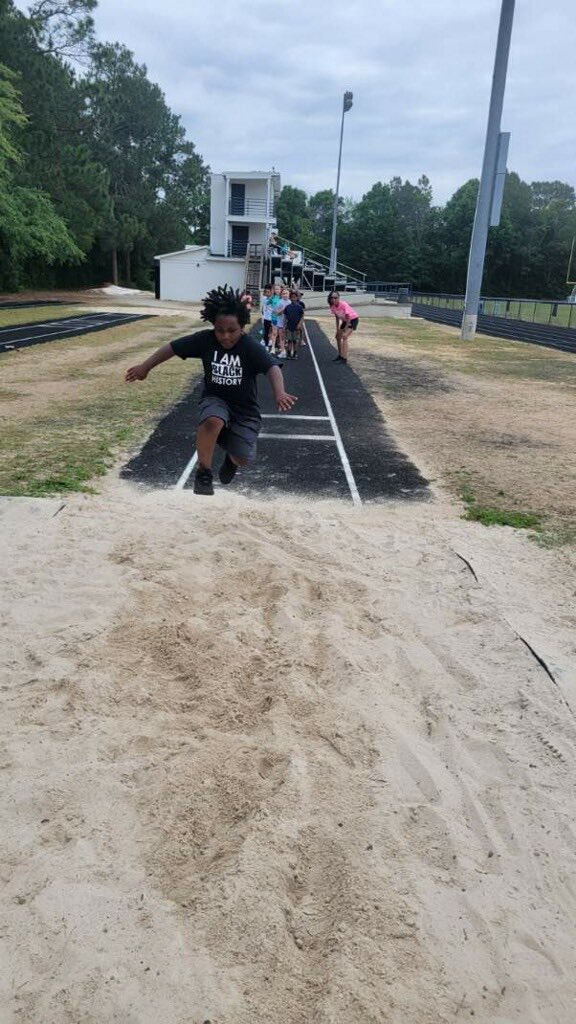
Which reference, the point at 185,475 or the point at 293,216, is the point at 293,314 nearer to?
the point at 185,475

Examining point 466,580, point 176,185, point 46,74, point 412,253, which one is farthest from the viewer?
point 412,253

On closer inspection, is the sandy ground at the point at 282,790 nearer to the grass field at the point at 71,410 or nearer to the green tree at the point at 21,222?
the grass field at the point at 71,410

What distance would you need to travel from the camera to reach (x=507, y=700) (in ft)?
12.8

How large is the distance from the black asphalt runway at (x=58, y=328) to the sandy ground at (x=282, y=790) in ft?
52.1

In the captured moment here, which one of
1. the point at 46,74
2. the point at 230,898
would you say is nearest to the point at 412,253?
the point at 46,74

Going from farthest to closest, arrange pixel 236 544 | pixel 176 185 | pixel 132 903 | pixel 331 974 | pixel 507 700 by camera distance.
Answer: pixel 176 185, pixel 236 544, pixel 507 700, pixel 132 903, pixel 331 974

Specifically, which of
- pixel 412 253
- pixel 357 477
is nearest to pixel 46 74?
pixel 357 477

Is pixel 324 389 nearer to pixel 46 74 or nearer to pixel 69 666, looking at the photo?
pixel 69 666

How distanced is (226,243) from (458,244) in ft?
143

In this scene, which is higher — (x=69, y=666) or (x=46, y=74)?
(x=46, y=74)

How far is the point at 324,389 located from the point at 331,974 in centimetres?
1291

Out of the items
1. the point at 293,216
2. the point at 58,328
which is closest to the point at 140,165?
the point at 293,216

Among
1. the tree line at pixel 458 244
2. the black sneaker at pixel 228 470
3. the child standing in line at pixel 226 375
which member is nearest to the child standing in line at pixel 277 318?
the black sneaker at pixel 228 470

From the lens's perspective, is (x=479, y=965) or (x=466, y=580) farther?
(x=466, y=580)
